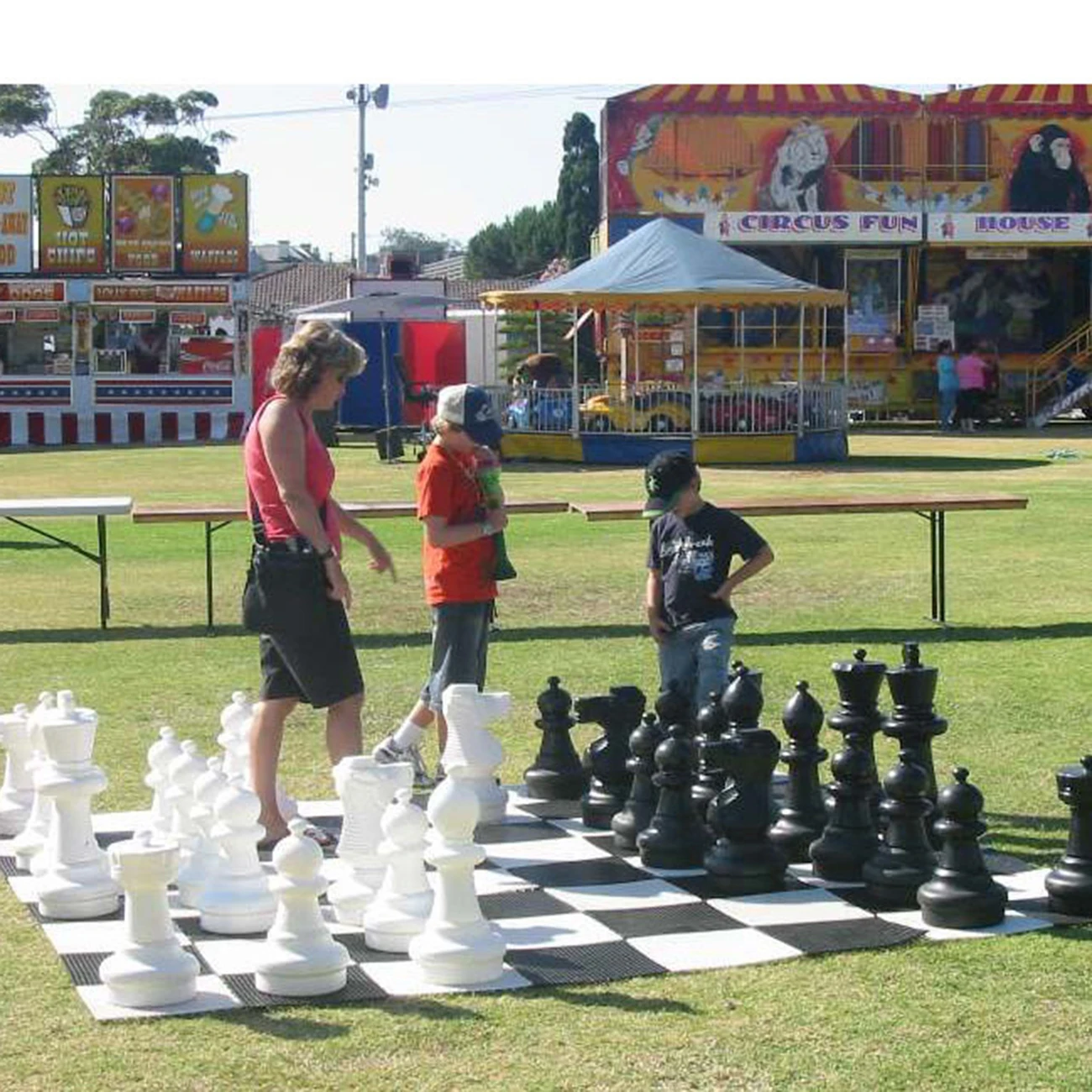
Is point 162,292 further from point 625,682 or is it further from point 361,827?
point 361,827

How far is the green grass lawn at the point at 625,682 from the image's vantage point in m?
4.68

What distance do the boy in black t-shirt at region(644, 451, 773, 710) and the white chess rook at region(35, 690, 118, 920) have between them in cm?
224

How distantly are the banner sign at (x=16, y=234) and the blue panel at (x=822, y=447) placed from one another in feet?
60.0

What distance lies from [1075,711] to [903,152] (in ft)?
113

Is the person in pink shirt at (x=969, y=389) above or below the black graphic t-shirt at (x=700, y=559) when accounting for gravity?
above

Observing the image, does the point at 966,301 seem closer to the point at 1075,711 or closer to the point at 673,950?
the point at 1075,711

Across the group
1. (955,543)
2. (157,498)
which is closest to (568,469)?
(157,498)

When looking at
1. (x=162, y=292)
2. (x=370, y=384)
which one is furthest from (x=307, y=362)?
(x=162, y=292)

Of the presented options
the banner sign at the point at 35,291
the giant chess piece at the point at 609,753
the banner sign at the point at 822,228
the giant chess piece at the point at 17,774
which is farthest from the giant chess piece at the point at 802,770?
the banner sign at the point at 822,228

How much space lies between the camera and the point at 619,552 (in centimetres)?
1686

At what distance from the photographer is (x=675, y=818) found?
6.44 meters

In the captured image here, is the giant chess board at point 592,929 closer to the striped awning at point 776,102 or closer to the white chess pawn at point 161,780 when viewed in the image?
the white chess pawn at point 161,780

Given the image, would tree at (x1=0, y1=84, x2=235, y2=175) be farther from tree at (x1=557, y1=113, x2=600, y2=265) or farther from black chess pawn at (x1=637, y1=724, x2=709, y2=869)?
black chess pawn at (x1=637, y1=724, x2=709, y2=869)

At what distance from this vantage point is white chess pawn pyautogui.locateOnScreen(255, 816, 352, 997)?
512cm
